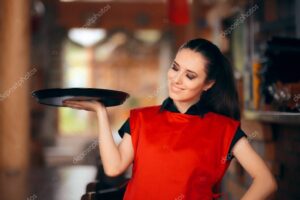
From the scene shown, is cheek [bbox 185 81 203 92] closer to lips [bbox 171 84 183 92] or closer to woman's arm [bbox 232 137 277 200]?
lips [bbox 171 84 183 92]

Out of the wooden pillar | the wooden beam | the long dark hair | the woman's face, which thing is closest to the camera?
the woman's face

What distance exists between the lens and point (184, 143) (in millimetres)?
1508

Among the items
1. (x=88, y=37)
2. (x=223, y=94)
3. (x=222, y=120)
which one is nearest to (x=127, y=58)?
(x=88, y=37)

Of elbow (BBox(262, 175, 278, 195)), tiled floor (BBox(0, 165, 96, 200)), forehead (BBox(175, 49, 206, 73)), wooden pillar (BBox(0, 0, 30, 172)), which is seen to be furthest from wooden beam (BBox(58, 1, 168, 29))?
elbow (BBox(262, 175, 278, 195))

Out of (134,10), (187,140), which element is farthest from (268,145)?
(134,10)

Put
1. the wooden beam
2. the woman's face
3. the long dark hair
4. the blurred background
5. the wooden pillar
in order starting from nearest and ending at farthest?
the woman's face
the long dark hair
the blurred background
the wooden pillar
the wooden beam

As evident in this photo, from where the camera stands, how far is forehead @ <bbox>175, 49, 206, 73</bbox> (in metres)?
1.55

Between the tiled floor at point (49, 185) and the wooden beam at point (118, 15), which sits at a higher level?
the wooden beam at point (118, 15)

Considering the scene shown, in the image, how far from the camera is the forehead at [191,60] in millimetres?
1553

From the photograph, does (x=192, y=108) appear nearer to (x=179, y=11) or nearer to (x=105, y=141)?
(x=105, y=141)

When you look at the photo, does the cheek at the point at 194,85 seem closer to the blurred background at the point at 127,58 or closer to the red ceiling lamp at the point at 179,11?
the blurred background at the point at 127,58

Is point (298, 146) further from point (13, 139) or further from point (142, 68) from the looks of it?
point (142, 68)

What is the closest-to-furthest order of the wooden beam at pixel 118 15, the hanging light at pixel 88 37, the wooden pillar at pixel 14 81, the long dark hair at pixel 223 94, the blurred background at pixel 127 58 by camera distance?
the long dark hair at pixel 223 94, the blurred background at pixel 127 58, the wooden pillar at pixel 14 81, the wooden beam at pixel 118 15, the hanging light at pixel 88 37

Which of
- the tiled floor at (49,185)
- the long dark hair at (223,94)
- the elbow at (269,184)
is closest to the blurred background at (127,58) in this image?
the tiled floor at (49,185)
